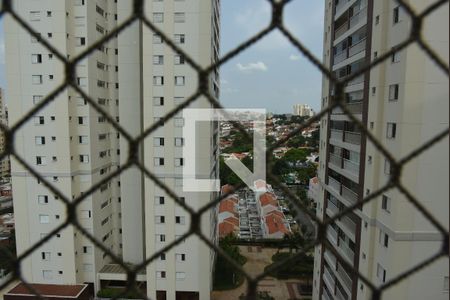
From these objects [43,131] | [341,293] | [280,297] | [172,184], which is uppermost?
[43,131]

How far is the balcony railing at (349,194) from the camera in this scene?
11.1 ft

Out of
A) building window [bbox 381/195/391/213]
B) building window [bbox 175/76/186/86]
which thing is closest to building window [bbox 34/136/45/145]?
building window [bbox 175/76/186/86]

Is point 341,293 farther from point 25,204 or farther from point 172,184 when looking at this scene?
point 25,204

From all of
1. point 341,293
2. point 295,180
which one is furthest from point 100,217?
point 295,180

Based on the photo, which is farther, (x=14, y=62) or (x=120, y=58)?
(x=120, y=58)

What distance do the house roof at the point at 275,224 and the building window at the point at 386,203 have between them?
5.77m

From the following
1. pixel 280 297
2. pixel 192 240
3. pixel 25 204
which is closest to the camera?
pixel 192 240

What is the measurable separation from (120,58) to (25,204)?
8.40 ft

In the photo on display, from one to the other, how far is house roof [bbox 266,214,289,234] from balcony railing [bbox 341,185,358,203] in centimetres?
471

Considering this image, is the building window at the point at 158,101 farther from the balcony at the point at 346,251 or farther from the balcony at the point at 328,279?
the balcony at the point at 328,279

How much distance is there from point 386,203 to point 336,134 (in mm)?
1561

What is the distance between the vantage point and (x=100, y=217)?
18.0ft

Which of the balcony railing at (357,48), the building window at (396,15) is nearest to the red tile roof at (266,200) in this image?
the balcony railing at (357,48)

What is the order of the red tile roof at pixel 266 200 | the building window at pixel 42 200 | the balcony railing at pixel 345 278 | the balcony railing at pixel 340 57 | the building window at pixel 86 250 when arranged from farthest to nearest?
the red tile roof at pixel 266 200 < the building window at pixel 86 250 < the building window at pixel 42 200 < the balcony railing at pixel 340 57 < the balcony railing at pixel 345 278
